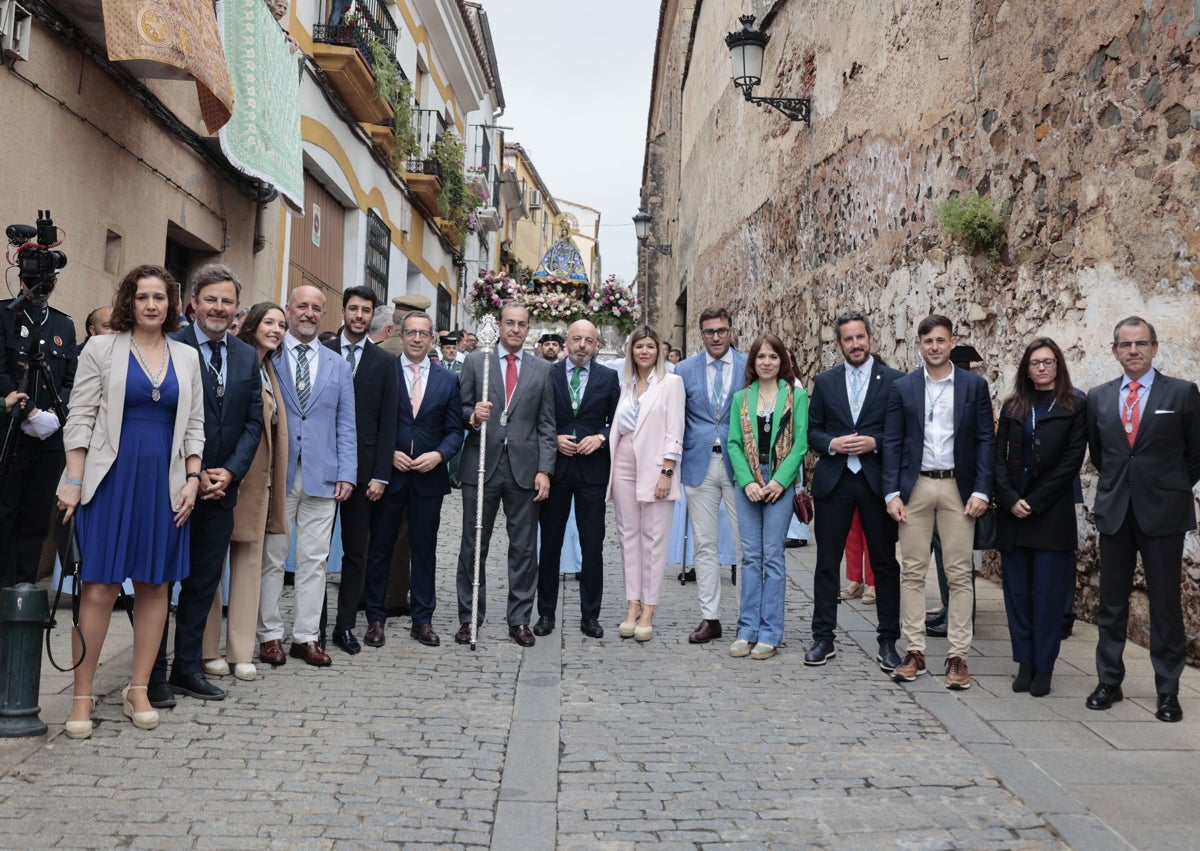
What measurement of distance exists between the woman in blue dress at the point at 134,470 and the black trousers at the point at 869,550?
3.36 meters

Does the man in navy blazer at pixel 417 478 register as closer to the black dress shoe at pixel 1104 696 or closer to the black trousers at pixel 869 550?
the black trousers at pixel 869 550

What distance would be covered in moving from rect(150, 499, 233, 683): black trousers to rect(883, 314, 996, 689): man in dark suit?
345 cm

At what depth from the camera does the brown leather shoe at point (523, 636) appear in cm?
637

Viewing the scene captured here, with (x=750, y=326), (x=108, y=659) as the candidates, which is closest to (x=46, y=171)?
(x=108, y=659)

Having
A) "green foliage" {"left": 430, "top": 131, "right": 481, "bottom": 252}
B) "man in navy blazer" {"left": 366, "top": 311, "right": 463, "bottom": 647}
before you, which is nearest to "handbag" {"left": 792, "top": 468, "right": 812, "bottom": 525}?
"man in navy blazer" {"left": 366, "top": 311, "right": 463, "bottom": 647}

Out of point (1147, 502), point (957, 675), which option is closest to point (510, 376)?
point (957, 675)

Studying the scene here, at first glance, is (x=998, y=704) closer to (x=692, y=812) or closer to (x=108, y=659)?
(x=692, y=812)

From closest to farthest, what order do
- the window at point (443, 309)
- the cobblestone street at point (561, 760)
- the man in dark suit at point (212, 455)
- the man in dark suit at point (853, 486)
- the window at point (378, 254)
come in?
the cobblestone street at point (561, 760) < the man in dark suit at point (212, 455) < the man in dark suit at point (853, 486) < the window at point (378, 254) < the window at point (443, 309)

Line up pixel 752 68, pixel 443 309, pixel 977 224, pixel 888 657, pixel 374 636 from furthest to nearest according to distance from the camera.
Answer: pixel 443 309 → pixel 752 68 → pixel 977 224 → pixel 374 636 → pixel 888 657

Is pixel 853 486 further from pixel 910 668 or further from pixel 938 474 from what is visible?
pixel 910 668

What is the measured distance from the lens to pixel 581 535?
267 inches

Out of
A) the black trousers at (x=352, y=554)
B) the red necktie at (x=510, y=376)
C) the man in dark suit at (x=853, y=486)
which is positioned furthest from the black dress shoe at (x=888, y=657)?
the black trousers at (x=352, y=554)

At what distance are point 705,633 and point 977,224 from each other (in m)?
3.85

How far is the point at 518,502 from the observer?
6609 millimetres
